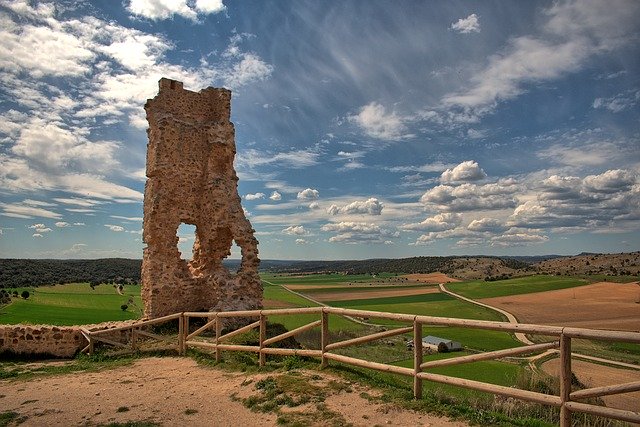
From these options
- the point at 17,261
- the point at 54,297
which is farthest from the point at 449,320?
the point at 17,261

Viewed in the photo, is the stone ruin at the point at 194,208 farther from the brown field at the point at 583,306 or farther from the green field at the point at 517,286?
the green field at the point at 517,286

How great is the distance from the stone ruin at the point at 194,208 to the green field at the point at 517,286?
5339 cm

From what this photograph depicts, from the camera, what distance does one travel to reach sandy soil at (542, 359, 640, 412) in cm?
1620

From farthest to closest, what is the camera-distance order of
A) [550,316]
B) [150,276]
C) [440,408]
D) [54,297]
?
1. [550,316]
2. [54,297]
3. [150,276]
4. [440,408]

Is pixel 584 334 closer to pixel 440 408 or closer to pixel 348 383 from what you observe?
pixel 440 408

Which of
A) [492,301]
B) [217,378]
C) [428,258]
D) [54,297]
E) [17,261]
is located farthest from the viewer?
[428,258]

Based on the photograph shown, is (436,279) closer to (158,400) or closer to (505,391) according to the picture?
(158,400)

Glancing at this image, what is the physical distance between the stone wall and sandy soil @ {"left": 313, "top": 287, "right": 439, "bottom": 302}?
51640 mm

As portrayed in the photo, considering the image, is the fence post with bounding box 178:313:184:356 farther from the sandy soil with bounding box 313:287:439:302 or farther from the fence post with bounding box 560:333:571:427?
the sandy soil with bounding box 313:287:439:302

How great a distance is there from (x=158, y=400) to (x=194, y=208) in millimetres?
8647

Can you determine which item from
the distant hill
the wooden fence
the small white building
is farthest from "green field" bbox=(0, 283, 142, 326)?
the small white building

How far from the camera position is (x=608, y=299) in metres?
47.5

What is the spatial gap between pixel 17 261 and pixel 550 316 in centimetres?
6748

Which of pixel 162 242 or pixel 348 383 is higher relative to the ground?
pixel 162 242
